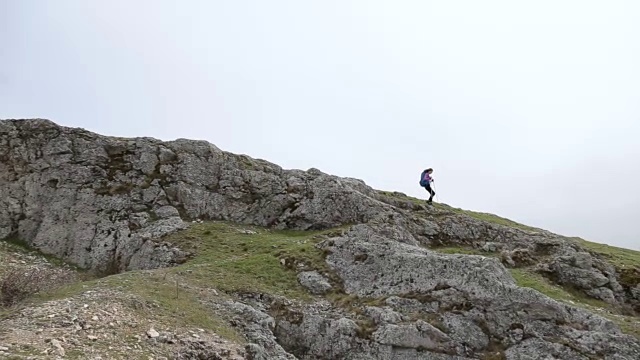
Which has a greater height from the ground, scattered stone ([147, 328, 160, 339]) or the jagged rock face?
the jagged rock face

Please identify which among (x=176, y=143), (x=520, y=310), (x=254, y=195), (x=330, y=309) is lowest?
(x=330, y=309)

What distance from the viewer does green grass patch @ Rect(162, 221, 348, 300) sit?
27.6 metres

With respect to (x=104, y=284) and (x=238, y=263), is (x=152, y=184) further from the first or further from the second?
(x=104, y=284)

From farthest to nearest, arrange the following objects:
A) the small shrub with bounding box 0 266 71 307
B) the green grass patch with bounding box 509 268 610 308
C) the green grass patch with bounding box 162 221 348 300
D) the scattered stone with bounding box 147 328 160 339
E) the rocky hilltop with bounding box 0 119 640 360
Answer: the green grass patch with bounding box 509 268 610 308 → the green grass patch with bounding box 162 221 348 300 → the rocky hilltop with bounding box 0 119 640 360 → the small shrub with bounding box 0 266 71 307 → the scattered stone with bounding box 147 328 160 339

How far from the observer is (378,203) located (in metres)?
42.5

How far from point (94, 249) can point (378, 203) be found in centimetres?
2414

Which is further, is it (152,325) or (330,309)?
(330,309)

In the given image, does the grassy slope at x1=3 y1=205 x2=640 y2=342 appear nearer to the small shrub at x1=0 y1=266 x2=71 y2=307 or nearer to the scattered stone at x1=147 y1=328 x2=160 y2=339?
the scattered stone at x1=147 y1=328 x2=160 y2=339

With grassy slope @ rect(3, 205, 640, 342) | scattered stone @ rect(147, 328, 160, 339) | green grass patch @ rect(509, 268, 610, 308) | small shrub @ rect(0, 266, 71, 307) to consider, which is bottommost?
small shrub @ rect(0, 266, 71, 307)

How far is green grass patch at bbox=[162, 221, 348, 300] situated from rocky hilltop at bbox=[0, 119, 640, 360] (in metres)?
0.15

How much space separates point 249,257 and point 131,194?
48.5ft

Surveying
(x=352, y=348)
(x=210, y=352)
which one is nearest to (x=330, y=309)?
(x=352, y=348)

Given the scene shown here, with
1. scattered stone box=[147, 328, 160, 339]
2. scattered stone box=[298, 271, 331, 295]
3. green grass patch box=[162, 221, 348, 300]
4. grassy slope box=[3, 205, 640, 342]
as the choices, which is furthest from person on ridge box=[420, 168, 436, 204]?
scattered stone box=[147, 328, 160, 339]

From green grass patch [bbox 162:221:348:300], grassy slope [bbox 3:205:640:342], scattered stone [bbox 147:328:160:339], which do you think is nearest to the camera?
scattered stone [bbox 147:328:160:339]
